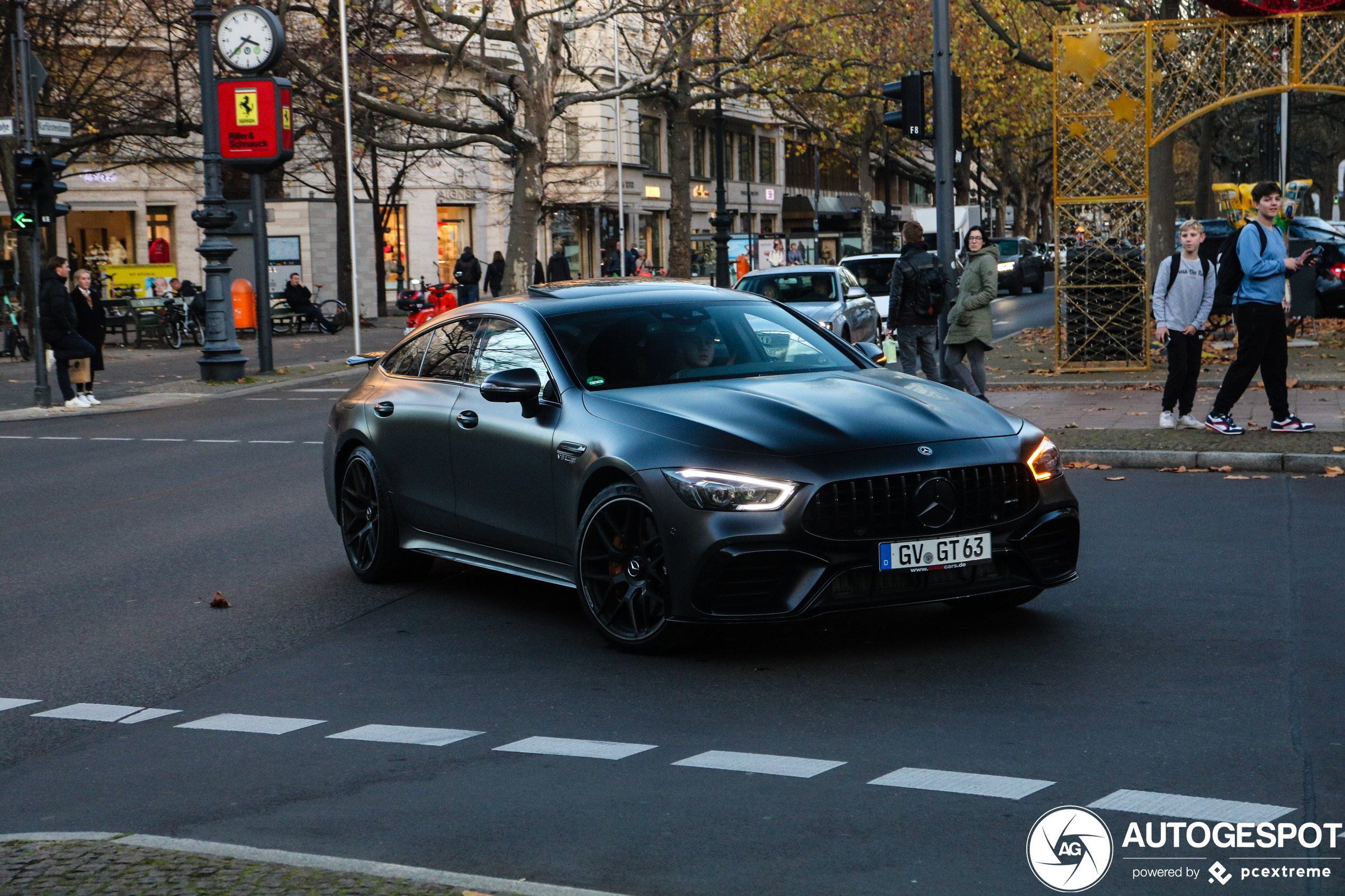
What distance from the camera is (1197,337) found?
46.8 feet

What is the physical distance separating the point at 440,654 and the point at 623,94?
28219 mm

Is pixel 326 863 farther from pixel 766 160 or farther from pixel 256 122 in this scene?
pixel 766 160

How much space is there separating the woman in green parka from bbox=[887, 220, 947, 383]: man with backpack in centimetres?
64

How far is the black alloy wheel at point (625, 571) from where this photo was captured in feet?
22.6

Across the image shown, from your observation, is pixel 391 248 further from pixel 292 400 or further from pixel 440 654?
pixel 440 654

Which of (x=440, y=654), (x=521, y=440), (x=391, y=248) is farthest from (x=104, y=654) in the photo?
(x=391, y=248)

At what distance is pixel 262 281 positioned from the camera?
27578mm

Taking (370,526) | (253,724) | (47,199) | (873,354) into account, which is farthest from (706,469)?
(47,199)

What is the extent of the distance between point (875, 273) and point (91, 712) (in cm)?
2815

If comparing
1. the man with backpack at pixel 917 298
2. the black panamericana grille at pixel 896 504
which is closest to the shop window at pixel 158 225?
the man with backpack at pixel 917 298

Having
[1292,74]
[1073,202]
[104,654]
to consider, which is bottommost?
[104,654]

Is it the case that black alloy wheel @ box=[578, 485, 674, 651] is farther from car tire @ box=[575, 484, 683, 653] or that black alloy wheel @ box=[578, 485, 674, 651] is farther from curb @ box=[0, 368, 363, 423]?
curb @ box=[0, 368, 363, 423]

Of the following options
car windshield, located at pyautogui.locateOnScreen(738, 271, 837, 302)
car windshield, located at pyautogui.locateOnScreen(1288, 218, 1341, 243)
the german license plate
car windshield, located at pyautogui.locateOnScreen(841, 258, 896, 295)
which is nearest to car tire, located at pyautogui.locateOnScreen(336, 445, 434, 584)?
the german license plate

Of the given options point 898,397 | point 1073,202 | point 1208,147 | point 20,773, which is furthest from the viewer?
point 1208,147
